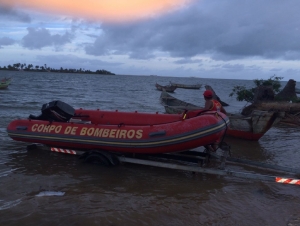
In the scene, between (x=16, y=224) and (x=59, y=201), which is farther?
(x=59, y=201)

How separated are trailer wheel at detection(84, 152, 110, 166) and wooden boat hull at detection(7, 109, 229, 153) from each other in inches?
7.2

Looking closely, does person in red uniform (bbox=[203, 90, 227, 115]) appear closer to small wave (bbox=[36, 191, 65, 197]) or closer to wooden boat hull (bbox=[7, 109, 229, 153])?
wooden boat hull (bbox=[7, 109, 229, 153])

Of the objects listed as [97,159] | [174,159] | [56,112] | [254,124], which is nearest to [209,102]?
[174,159]

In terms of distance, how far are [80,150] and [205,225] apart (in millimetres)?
3588

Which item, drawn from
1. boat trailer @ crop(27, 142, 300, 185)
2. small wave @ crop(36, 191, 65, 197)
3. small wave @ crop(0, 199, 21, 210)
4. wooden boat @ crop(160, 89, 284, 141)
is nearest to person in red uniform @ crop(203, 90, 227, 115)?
boat trailer @ crop(27, 142, 300, 185)

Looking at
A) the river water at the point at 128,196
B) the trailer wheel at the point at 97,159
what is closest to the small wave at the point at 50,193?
the river water at the point at 128,196

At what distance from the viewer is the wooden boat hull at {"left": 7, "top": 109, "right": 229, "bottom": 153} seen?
19.5 ft

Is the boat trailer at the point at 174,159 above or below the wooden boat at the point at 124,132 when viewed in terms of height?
below

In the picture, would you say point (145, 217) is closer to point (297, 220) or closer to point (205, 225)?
point (205, 225)

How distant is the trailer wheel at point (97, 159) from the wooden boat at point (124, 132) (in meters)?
0.18

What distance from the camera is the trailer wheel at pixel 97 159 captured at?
6.36 meters

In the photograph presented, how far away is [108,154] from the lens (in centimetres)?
638

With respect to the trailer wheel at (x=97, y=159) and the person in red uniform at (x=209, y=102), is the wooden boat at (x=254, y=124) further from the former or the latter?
the trailer wheel at (x=97, y=159)

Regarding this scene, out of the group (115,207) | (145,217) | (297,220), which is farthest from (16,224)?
(297,220)
